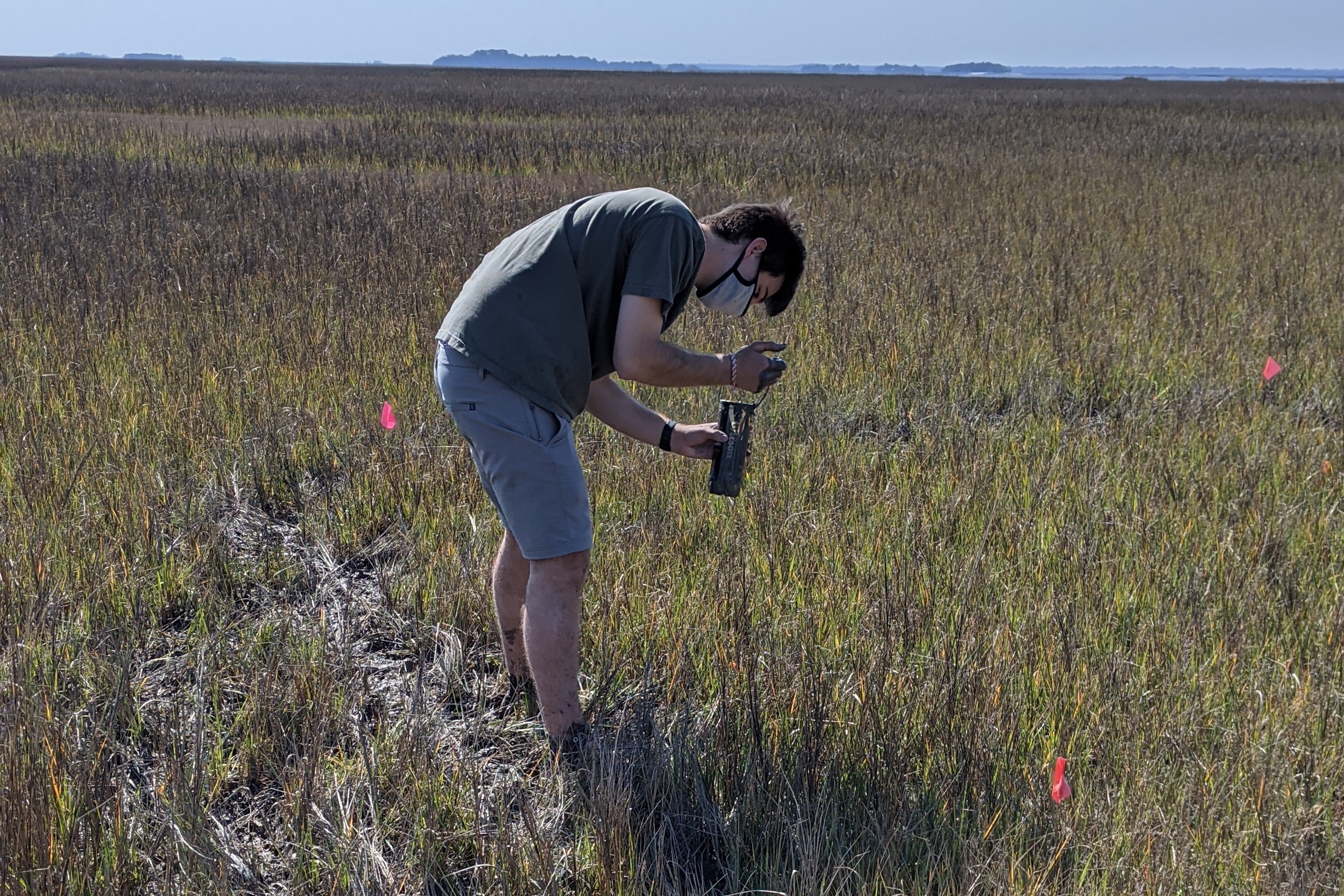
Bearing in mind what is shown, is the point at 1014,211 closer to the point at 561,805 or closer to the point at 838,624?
the point at 838,624

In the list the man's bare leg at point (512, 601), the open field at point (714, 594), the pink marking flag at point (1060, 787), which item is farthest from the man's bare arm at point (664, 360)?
the pink marking flag at point (1060, 787)

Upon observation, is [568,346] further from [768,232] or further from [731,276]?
[768,232]

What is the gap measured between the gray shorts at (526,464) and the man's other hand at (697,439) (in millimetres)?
343

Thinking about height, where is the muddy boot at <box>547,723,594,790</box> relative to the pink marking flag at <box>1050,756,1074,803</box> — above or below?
below

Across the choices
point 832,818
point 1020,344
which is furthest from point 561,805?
point 1020,344

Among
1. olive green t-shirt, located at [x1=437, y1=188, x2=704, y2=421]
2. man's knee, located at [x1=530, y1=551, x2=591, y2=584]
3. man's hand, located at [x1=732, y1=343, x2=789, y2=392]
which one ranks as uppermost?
olive green t-shirt, located at [x1=437, y1=188, x2=704, y2=421]

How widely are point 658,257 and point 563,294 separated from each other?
266 mm

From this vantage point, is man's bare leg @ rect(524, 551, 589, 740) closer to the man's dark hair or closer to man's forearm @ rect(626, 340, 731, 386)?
man's forearm @ rect(626, 340, 731, 386)

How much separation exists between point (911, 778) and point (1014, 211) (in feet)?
29.9

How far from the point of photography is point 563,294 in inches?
94.5

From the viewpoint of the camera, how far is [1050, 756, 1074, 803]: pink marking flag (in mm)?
2105

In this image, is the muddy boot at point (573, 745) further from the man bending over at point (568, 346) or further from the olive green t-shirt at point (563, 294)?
the olive green t-shirt at point (563, 294)

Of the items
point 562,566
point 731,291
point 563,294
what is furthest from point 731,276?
point 562,566

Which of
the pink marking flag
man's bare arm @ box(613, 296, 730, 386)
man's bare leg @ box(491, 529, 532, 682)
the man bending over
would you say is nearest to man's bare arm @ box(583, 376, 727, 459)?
the man bending over
